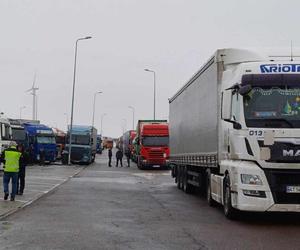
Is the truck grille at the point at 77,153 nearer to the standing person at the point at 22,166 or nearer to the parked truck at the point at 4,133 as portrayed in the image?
the parked truck at the point at 4,133

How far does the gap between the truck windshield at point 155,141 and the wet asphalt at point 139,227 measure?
25.3 meters

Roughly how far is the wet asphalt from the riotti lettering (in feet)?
10.6

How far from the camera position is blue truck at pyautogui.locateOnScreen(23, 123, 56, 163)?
48.4m

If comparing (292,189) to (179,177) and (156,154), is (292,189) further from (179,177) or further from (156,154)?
(156,154)

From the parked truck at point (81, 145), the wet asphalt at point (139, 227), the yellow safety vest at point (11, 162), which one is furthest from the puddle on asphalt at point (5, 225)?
the parked truck at point (81, 145)

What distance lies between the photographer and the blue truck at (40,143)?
48.4 m

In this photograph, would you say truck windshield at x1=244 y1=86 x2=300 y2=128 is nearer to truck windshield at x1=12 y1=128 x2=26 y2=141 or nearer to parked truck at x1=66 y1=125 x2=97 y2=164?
truck windshield at x1=12 y1=128 x2=26 y2=141

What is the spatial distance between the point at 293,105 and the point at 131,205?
232 inches

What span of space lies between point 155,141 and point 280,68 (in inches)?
1206

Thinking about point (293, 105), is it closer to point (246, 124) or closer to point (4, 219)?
point (246, 124)

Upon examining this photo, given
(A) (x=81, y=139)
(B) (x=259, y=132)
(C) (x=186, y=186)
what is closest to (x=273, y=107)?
(B) (x=259, y=132)

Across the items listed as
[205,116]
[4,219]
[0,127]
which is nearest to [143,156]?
[0,127]

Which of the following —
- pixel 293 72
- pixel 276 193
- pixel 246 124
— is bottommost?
pixel 276 193

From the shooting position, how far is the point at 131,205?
635 inches
